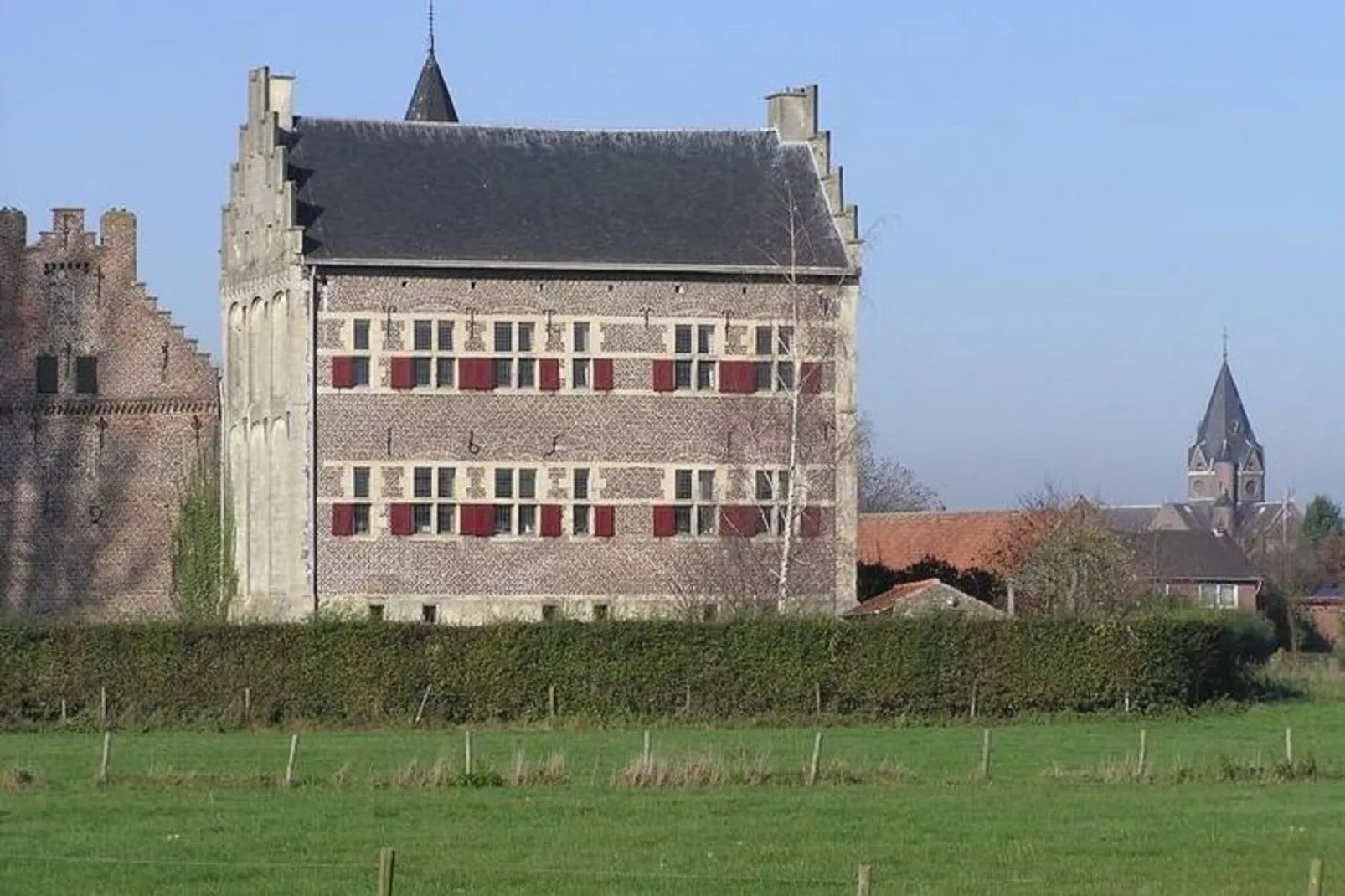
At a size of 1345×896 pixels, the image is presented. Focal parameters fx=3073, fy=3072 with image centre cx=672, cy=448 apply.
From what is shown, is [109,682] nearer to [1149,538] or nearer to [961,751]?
[961,751]

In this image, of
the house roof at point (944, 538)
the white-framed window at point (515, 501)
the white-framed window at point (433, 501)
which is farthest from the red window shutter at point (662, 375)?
the house roof at point (944, 538)

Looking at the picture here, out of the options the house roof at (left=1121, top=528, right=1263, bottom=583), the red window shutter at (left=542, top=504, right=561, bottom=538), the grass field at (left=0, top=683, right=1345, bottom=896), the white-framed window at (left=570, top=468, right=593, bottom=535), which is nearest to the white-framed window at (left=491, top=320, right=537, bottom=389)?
the white-framed window at (left=570, top=468, right=593, bottom=535)

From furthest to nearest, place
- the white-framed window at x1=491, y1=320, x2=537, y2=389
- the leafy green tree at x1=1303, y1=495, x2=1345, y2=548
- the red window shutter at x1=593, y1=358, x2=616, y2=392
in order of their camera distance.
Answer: the leafy green tree at x1=1303, y1=495, x2=1345, y2=548
the red window shutter at x1=593, y1=358, x2=616, y2=392
the white-framed window at x1=491, y1=320, x2=537, y2=389

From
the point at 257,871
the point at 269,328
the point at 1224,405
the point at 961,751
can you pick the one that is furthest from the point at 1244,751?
the point at 1224,405

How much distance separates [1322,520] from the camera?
134250mm

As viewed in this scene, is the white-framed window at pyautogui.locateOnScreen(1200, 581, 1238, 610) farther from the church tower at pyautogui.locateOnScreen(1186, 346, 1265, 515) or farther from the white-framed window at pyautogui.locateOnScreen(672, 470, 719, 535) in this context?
the church tower at pyautogui.locateOnScreen(1186, 346, 1265, 515)

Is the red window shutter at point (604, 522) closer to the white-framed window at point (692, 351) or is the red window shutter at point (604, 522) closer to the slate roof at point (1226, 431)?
the white-framed window at point (692, 351)

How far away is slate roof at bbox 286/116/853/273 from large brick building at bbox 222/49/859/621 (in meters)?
0.06

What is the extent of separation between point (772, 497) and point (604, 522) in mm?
2909

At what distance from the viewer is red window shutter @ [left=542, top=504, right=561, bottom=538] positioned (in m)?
51.1

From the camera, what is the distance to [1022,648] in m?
44.2

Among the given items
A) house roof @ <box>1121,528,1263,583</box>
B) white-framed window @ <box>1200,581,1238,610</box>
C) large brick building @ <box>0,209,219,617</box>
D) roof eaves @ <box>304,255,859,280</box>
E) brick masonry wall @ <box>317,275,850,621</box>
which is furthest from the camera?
house roof @ <box>1121,528,1263,583</box>

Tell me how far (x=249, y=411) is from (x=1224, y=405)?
428ft

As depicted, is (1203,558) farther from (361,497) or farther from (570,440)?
(361,497)
